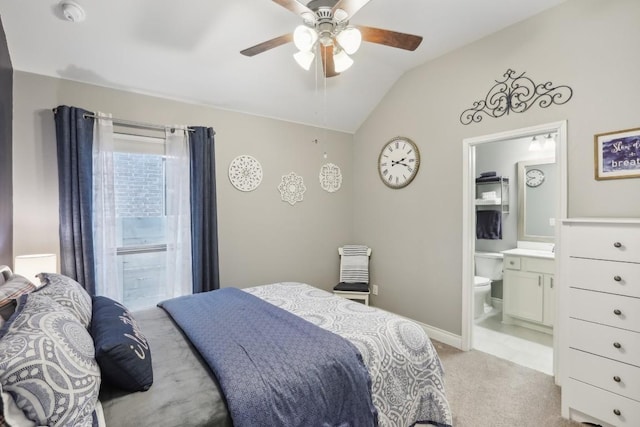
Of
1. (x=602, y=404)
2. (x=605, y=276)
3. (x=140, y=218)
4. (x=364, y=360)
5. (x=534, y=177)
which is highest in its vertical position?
(x=534, y=177)

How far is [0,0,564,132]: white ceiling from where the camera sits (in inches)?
85.4

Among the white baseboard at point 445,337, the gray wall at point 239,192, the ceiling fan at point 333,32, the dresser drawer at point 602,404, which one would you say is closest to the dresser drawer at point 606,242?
the dresser drawer at point 602,404

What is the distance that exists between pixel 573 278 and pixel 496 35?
206 cm

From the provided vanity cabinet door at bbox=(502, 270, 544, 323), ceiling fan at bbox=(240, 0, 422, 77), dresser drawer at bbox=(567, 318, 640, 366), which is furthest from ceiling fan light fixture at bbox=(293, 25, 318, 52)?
vanity cabinet door at bbox=(502, 270, 544, 323)

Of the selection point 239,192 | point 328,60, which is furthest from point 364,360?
point 239,192

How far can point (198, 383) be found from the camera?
1278mm

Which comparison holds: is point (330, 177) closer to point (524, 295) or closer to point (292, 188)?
point (292, 188)

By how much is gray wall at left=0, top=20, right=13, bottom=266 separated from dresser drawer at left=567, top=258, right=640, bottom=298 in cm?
360

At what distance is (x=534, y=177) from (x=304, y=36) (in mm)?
3488

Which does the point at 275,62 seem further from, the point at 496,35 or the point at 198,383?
the point at 198,383

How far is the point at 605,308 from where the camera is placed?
1.85 m

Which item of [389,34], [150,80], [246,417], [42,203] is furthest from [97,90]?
[246,417]

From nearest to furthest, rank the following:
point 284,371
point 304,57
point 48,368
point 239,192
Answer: point 48,368
point 284,371
point 304,57
point 239,192

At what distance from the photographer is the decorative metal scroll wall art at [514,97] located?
2352 mm
